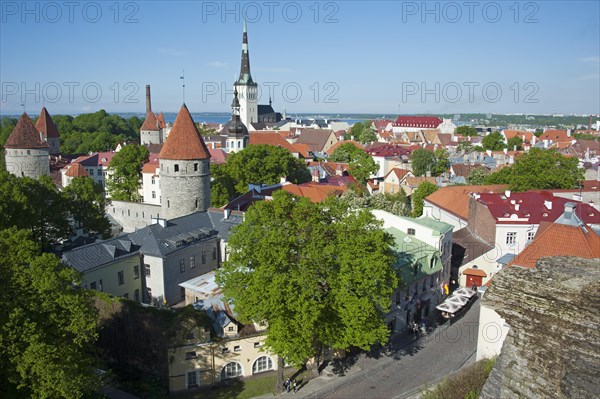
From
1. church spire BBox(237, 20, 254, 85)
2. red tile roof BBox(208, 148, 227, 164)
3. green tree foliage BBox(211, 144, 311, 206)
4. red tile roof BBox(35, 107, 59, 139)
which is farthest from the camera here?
church spire BBox(237, 20, 254, 85)

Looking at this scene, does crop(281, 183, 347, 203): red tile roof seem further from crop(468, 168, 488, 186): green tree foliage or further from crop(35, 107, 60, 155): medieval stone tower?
crop(35, 107, 60, 155): medieval stone tower

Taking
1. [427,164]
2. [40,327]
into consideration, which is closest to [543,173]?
[427,164]

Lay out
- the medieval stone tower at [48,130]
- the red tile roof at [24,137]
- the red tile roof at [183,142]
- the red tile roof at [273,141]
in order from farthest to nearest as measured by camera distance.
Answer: the red tile roof at [273,141]
the medieval stone tower at [48,130]
the red tile roof at [24,137]
the red tile roof at [183,142]

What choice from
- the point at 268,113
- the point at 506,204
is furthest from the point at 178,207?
the point at 268,113

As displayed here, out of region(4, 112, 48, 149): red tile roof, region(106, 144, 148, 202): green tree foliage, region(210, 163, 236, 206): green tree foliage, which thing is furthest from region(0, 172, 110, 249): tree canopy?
region(4, 112, 48, 149): red tile roof

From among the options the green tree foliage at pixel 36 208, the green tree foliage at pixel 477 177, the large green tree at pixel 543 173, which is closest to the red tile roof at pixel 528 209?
the large green tree at pixel 543 173

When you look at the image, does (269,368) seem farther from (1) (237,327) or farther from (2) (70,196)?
(2) (70,196)

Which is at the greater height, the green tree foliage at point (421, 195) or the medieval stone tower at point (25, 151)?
the medieval stone tower at point (25, 151)

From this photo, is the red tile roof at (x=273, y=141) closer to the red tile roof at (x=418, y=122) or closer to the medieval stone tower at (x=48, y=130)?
the medieval stone tower at (x=48, y=130)
